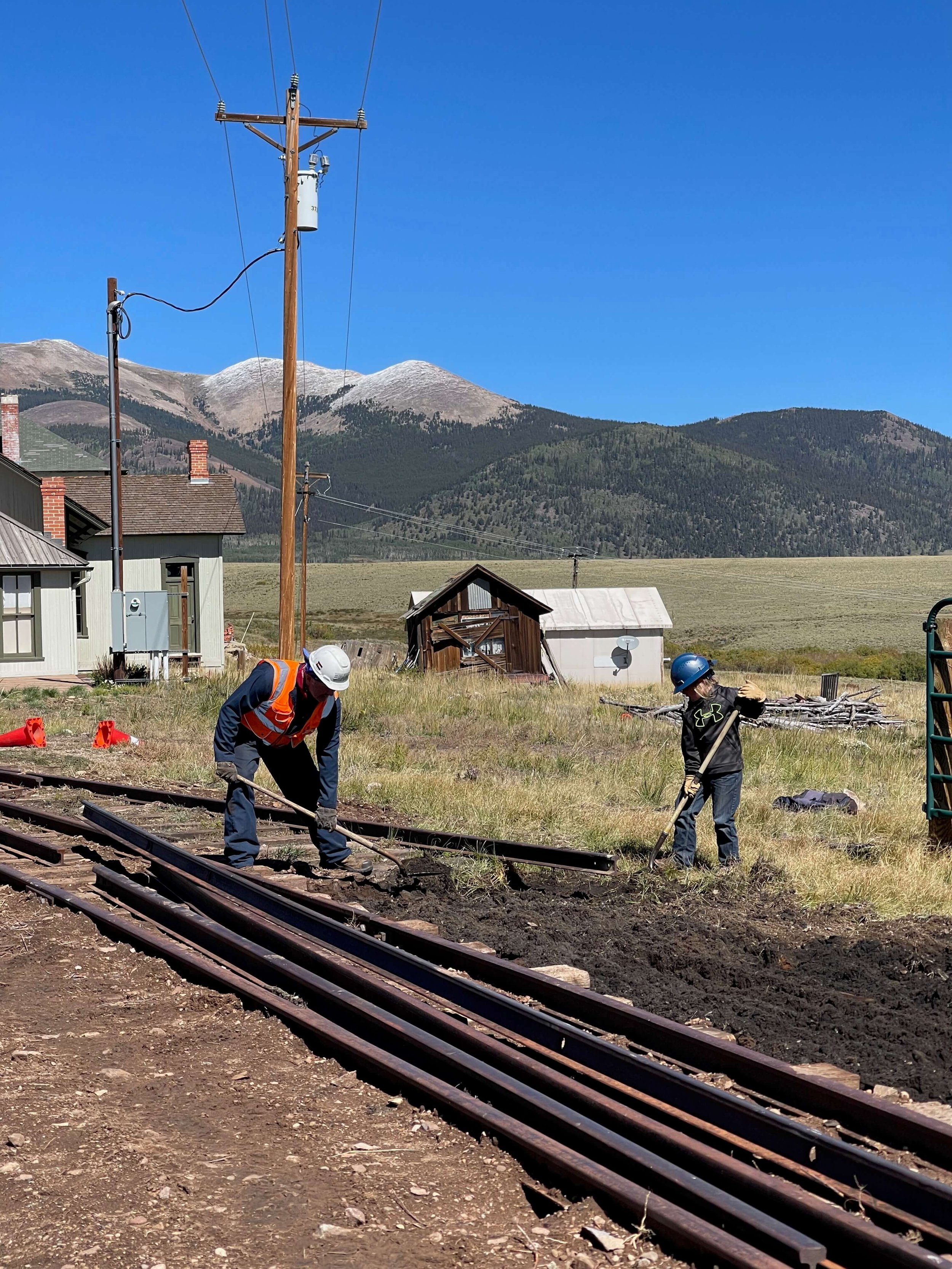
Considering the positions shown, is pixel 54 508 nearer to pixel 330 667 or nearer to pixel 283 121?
pixel 283 121

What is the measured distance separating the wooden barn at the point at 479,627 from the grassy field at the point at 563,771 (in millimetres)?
11595

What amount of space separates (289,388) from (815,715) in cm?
1347

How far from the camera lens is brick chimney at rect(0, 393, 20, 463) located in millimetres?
36281

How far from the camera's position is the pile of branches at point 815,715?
1038 inches

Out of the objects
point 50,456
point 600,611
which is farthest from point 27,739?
point 600,611

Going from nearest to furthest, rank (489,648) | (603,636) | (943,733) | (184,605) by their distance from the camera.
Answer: (943,733), (184,605), (489,648), (603,636)

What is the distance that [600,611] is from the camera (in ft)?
153

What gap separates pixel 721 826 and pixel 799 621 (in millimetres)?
80989

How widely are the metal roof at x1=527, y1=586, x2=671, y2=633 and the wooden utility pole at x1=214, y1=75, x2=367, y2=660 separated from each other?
25599mm

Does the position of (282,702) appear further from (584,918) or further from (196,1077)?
(196,1077)

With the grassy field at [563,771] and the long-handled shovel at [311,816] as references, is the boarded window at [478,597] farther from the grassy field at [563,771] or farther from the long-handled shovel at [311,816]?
the long-handled shovel at [311,816]

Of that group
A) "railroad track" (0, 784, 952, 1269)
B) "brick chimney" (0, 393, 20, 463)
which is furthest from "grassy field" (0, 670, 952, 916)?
"brick chimney" (0, 393, 20, 463)

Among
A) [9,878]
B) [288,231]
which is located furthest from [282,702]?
[288,231]

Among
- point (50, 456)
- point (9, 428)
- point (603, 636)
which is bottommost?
point (603, 636)
